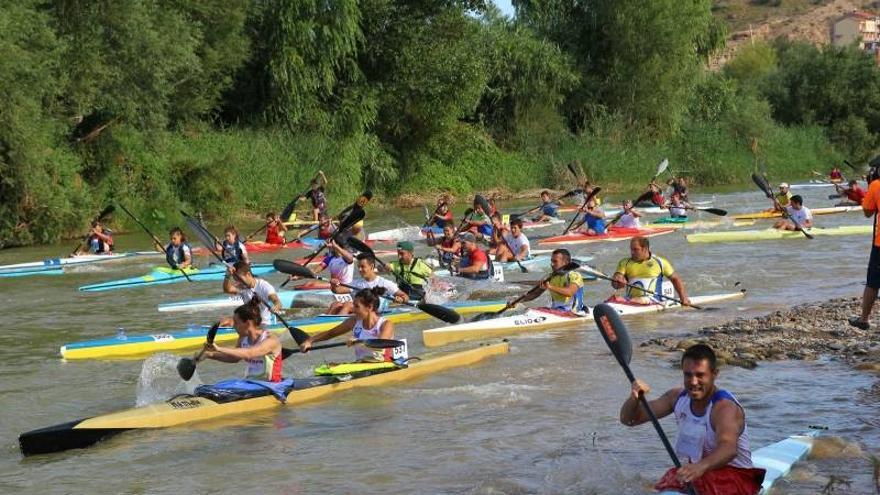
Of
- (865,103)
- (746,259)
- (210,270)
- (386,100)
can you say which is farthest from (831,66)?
(210,270)

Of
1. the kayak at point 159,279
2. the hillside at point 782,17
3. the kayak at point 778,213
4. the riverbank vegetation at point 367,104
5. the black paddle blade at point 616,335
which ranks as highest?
the hillside at point 782,17

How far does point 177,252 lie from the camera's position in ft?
61.8

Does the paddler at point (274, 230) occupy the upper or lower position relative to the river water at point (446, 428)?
upper

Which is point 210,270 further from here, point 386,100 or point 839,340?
point 386,100

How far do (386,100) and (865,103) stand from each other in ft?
99.3

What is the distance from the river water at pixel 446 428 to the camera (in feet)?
26.3

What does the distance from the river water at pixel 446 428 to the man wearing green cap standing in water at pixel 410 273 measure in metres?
0.66

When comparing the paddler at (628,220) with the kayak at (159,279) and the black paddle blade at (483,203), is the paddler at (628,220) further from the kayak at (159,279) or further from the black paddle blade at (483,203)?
the kayak at (159,279)

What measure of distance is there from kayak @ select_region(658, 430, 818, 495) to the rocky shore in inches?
120

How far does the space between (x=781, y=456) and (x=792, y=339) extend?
4881 mm

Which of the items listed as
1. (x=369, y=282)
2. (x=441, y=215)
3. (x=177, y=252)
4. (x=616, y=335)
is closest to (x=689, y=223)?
(x=441, y=215)

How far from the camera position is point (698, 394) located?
19.7ft

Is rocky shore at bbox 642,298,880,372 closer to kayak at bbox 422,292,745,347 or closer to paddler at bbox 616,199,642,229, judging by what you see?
kayak at bbox 422,292,745,347

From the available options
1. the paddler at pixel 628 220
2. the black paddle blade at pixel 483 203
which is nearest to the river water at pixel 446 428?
the black paddle blade at pixel 483 203
